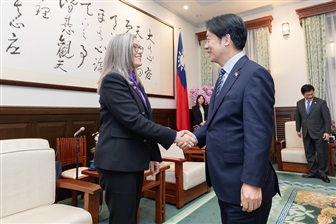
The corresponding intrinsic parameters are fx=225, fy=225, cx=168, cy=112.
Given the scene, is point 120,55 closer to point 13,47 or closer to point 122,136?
point 122,136

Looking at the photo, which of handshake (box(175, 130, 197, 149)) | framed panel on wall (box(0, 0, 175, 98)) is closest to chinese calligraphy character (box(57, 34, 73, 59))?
framed panel on wall (box(0, 0, 175, 98))

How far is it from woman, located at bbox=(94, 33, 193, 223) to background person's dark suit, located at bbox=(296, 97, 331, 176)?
11.1 ft

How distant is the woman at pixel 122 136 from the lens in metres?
1.18

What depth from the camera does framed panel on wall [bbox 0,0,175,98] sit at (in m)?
2.37

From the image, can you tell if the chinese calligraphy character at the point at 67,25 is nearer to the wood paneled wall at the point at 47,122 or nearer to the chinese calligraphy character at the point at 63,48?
the chinese calligraphy character at the point at 63,48

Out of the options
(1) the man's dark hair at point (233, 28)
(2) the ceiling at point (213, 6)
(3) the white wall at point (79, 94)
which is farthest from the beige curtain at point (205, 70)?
(1) the man's dark hair at point (233, 28)

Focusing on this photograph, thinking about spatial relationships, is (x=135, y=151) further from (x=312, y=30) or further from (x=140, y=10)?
(x=312, y=30)

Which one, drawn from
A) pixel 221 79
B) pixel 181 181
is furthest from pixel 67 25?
pixel 221 79

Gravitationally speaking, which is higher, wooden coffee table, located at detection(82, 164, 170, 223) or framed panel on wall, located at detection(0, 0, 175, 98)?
framed panel on wall, located at detection(0, 0, 175, 98)

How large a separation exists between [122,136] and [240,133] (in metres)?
0.61

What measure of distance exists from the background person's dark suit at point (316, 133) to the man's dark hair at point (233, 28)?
3.41m

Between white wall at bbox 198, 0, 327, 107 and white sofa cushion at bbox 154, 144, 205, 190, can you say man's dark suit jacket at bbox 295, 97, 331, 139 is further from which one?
white sofa cushion at bbox 154, 144, 205, 190

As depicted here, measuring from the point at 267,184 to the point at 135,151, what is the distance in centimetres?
66

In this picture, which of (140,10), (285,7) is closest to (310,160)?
(285,7)
